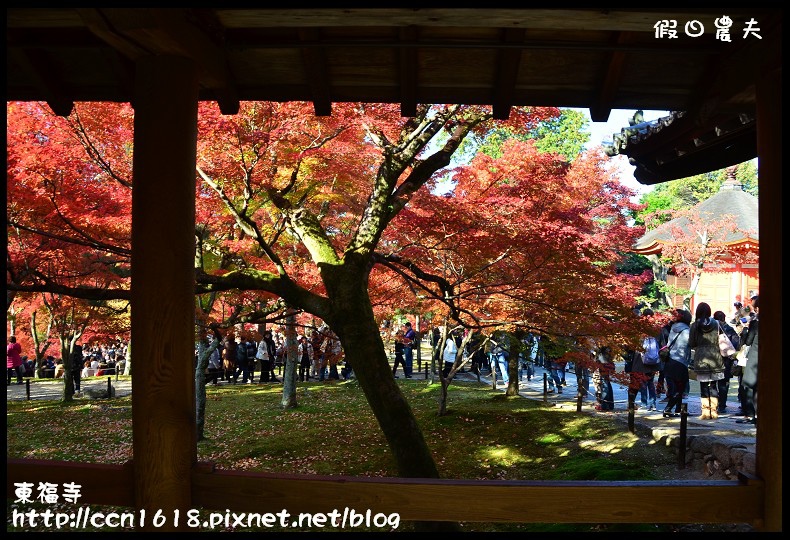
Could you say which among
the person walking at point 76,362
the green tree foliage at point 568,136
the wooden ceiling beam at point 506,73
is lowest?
the person walking at point 76,362

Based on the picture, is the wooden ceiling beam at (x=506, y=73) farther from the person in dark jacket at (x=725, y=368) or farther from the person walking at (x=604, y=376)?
the person walking at (x=604, y=376)

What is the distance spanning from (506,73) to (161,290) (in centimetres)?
226

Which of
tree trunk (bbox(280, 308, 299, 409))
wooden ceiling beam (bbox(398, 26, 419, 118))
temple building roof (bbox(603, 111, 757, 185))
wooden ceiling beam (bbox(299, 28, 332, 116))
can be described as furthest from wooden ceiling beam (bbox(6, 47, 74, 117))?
tree trunk (bbox(280, 308, 299, 409))

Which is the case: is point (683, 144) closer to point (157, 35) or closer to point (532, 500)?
point (532, 500)

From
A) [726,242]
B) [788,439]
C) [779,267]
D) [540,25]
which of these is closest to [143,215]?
[540,25]

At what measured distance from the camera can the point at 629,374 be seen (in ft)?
30.9

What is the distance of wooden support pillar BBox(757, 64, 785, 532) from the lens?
2908 millimetres

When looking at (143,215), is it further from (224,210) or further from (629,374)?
(629,374)

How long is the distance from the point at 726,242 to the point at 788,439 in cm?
1887

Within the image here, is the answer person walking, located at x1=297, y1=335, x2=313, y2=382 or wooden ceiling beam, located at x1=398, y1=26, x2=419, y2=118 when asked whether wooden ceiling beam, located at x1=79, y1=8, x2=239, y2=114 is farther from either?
person walking, located at x1=297, y1=335, x2=313, y2=382

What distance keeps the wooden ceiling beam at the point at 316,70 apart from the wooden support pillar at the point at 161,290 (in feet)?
2.43

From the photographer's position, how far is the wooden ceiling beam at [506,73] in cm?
328

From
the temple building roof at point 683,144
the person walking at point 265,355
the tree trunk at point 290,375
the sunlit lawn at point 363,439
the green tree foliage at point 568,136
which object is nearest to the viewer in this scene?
the temple building roof at point 683,144

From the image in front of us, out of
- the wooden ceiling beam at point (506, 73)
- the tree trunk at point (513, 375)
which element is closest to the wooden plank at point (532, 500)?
the wooden ceiling beam at point (506, 73)
